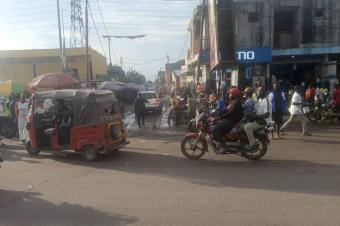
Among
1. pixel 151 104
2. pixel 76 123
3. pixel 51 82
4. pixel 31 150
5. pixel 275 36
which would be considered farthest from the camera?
pixel 151 104

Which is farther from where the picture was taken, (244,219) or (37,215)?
(37,215)

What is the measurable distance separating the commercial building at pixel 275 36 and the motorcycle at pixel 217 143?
13.5 meters

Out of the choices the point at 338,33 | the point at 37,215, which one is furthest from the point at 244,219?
the point at 338,33

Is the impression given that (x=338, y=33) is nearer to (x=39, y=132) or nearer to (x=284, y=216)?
(x=39, y=132)

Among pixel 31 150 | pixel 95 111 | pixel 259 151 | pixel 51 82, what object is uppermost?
pixel 51 82

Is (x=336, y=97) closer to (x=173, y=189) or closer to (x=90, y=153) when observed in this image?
(x=90, y=153)

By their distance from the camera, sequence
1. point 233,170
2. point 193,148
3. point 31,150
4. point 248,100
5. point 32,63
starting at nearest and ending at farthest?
point 233,170, point 193,148, point 31,150, point 248,100, point 32,63

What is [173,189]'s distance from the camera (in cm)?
897

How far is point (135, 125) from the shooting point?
23.1 m

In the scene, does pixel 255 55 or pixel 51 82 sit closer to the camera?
pixel 51 82

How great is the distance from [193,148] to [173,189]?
11.4 ft

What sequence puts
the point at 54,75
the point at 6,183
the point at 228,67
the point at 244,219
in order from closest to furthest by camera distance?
the point at 244,219
the point at 6,183
the point at 54,75
the point at 228,67

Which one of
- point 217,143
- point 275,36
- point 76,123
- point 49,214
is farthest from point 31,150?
point 275,36

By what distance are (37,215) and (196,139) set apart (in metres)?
5.67
